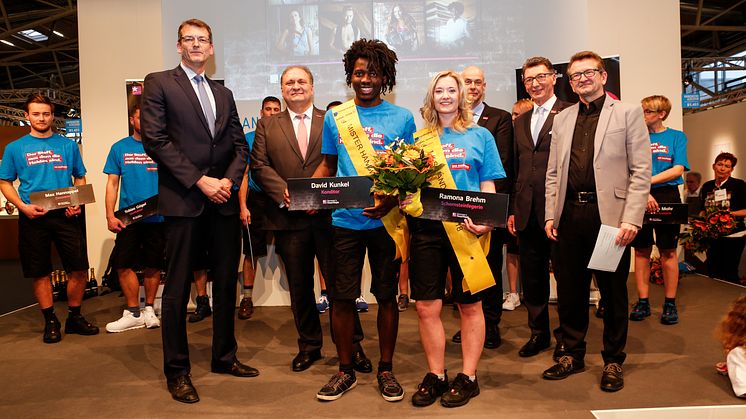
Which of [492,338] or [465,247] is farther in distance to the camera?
[492,338]

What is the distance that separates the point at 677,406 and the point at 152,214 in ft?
11.8

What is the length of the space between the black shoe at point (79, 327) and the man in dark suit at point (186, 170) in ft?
Answer: 6.01

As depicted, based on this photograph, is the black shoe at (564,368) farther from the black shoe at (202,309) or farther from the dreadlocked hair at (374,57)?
the black shoe at (202,309)

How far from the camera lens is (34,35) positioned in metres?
13.5

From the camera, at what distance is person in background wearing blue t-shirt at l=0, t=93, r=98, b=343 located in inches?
173

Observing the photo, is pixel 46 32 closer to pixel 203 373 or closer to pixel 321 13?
pixel 321 13

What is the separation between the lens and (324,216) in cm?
347

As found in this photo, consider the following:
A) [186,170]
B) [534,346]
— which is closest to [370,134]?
[186,170]

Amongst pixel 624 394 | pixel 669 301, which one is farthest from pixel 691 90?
pixel 624 394

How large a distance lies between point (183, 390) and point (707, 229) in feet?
16.5

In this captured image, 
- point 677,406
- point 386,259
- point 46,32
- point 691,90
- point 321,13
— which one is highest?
point 46,32

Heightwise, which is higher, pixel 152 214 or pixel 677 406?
pixel 152 214

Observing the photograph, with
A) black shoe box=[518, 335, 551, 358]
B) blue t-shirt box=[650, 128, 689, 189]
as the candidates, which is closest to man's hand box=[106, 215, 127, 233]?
black shoe box=[518, 335, 551, 358]

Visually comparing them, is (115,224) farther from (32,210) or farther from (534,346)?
(534,346)
